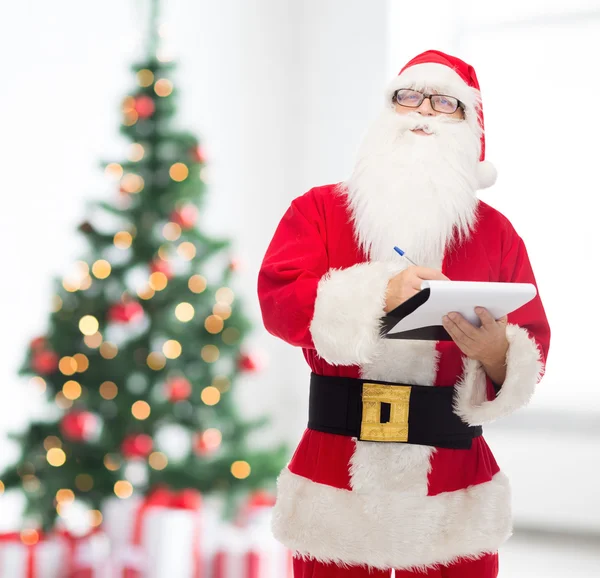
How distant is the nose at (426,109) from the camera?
1.50m

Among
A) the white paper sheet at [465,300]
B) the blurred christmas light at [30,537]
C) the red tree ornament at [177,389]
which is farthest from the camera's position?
the red tree ornament at [177,389]

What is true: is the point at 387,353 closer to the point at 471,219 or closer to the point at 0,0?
the point at 471,219

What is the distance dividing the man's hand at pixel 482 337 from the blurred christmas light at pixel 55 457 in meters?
1.68

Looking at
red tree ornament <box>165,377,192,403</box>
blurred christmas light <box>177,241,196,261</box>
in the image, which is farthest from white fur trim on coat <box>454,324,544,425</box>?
blurred christmas light <box>177,241,196,261</box>

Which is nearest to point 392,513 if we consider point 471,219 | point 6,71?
point 471,219

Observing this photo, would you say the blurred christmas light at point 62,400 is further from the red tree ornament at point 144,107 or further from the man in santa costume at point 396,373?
the man in santa costume at point 396,373

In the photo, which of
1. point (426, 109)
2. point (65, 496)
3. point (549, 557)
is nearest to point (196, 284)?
point (65, 496)

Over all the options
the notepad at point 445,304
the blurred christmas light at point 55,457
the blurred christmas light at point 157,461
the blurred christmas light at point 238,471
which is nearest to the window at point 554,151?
the blurred christmas light at point 238,471

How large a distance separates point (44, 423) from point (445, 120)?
172 cm

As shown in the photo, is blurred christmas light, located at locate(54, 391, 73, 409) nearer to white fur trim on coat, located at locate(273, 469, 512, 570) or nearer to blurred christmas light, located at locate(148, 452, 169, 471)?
blurred christmas light, located at locate(148, 452, 169, 471)

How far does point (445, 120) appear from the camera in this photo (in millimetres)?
1486

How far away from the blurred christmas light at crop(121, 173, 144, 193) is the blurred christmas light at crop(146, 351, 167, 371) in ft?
1.87

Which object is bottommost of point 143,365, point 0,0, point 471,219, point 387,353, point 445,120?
point 143,365

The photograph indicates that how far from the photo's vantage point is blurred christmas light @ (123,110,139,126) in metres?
2.68
